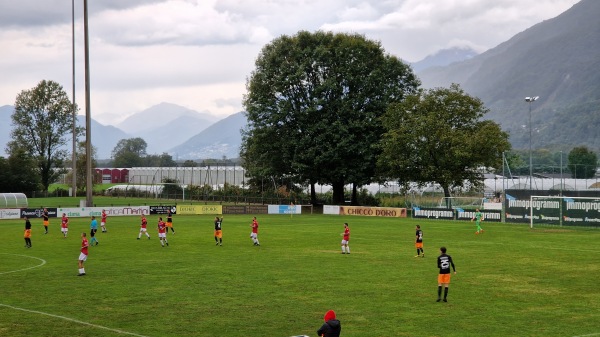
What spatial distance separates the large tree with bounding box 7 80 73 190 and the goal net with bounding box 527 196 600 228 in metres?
98.8

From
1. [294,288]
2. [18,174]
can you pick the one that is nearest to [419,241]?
[294,288]

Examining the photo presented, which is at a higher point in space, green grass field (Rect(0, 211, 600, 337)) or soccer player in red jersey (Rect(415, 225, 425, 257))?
soccer player in red jersey (Rect(415, 225, 425, 257))

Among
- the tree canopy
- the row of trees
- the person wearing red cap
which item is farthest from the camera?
the tree canopy

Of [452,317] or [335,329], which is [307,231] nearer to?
[452,317]

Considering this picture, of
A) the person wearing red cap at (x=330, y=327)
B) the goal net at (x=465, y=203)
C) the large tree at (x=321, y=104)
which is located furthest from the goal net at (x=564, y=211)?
the person wearing red cap at (x=330, y=327)

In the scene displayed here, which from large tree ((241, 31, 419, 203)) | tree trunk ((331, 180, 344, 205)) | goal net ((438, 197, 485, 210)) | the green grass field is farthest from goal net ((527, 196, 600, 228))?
tree trunk ((331, 180, 344, 205))

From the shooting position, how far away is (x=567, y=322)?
2345 cm

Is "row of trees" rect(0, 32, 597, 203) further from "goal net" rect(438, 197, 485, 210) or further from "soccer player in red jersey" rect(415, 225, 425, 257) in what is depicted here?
"soccer player in red jersey" rect(415, 225, 425, 257)

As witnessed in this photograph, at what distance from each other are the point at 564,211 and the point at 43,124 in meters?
107

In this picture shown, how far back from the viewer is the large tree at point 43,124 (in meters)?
138

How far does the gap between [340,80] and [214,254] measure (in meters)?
59.1

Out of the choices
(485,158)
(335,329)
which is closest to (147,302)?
Result: (335,329)

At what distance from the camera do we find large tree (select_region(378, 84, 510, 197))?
8988 centimetres

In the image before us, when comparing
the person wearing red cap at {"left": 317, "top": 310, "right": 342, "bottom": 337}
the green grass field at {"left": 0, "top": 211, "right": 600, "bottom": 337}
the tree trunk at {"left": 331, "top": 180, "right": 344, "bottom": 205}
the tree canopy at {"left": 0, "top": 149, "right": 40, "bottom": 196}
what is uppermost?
the tree canopy at {"left": 0, "top": 149, "right": 40, "bottom": 196}
